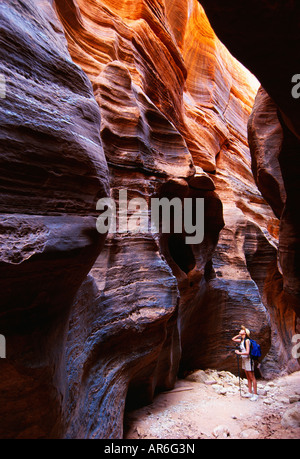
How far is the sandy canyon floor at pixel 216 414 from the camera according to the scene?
172 inches

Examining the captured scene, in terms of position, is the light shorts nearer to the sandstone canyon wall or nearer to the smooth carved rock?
the sandstone canyon wall

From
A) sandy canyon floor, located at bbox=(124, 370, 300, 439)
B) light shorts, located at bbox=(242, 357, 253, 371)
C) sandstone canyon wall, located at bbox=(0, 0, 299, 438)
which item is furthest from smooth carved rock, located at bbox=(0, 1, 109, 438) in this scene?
light shorts, located at bbox=(242, 357, 253, 371)

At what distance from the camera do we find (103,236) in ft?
9.82

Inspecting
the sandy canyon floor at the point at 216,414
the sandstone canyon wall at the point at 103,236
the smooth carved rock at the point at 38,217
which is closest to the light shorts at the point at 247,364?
the sandy canyon floor at the point at 216,414

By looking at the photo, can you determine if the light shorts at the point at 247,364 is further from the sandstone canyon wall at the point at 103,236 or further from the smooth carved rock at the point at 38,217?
the smooth carved rock at the point at 38,217

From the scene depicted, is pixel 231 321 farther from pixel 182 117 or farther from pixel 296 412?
pixel 182 117

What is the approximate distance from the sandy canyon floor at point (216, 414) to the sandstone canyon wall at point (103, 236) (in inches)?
19.4

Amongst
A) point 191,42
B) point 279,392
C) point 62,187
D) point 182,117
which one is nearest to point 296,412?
point 279,392

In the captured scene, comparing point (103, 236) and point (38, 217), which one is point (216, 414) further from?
point (38, 217)

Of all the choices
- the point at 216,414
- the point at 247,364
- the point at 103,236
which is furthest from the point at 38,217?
the point at 247,364

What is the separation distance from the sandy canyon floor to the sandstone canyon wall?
0.49 m

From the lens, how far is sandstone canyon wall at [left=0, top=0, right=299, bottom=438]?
7.75 feet
